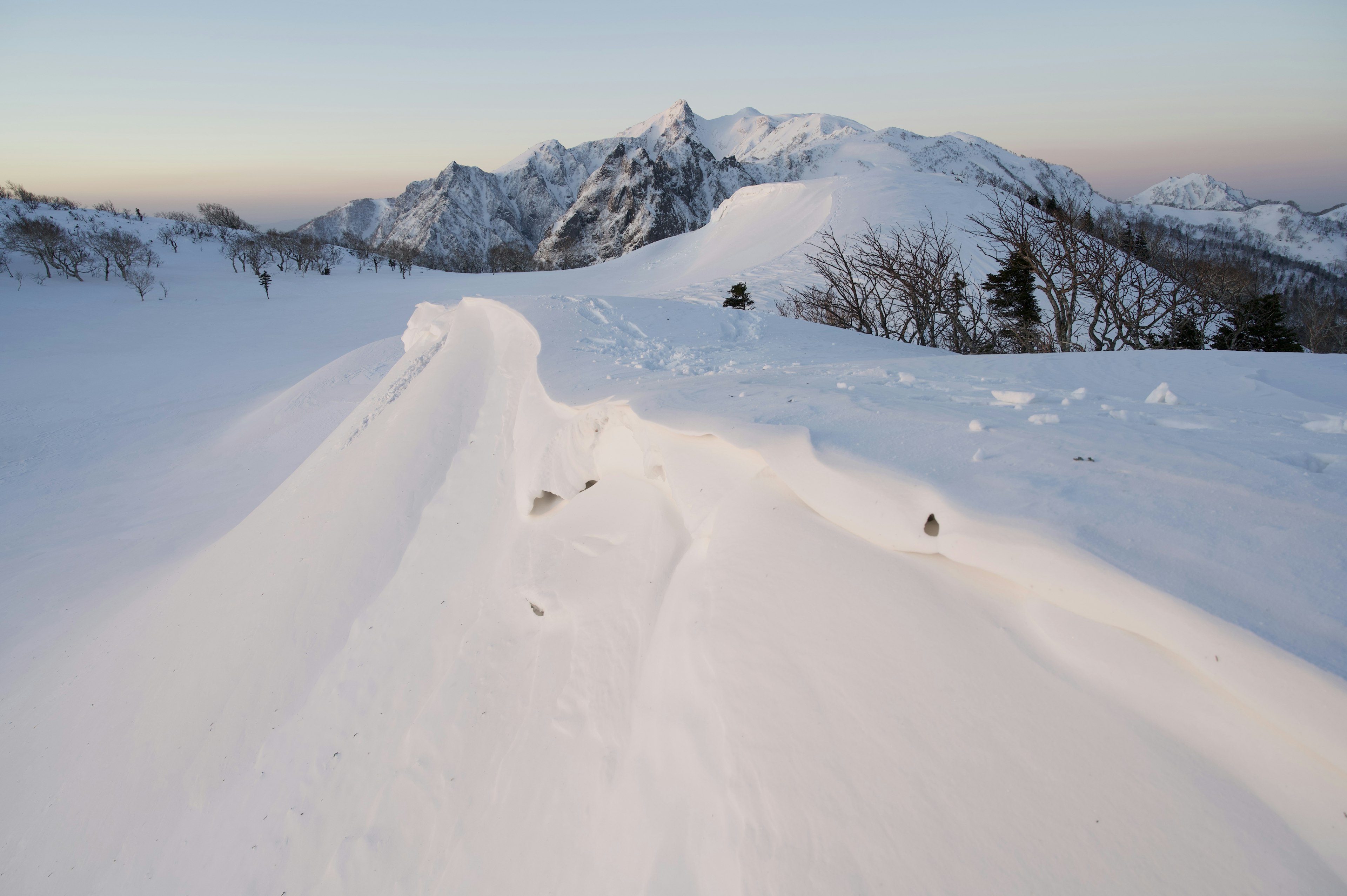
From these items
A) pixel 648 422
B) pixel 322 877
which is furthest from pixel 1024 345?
pixel 322 877

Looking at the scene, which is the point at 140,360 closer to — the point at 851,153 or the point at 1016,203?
the point at 1016,203

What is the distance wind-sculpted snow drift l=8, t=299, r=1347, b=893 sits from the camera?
1390 millimetres

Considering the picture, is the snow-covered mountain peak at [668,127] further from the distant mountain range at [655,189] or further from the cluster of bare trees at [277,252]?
the cluster of bare trees at [277,252]

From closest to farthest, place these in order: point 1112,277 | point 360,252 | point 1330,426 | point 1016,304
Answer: point 1330,426 < point 1112,277 < point 1016,304 < point 360,252

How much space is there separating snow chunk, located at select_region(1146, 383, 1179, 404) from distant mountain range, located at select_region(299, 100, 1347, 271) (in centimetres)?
6739

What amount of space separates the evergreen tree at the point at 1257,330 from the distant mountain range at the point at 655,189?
62.8 m

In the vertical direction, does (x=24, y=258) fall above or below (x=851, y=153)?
below

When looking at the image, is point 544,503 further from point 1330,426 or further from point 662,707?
point 1330,426

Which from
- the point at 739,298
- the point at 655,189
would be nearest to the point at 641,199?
the point at 655,189

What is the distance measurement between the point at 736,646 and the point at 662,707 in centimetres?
40

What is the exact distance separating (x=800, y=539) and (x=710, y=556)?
0.43 metres

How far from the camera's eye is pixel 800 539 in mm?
2348

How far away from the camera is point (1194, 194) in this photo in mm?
171750

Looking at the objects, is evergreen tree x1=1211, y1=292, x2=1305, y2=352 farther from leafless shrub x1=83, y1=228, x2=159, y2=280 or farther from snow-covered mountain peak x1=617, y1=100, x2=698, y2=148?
snow-covered mountain peak x1=617, y1=100, x2=698, y2=148
